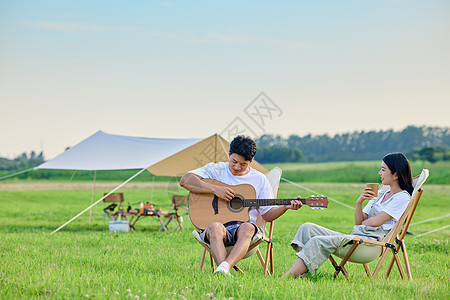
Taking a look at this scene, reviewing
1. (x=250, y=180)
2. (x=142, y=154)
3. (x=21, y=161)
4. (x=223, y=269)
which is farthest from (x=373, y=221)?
(x=21, y=161)

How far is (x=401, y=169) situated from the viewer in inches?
141

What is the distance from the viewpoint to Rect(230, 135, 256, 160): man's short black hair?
3.58 metres

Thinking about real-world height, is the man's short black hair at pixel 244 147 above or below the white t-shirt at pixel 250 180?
above

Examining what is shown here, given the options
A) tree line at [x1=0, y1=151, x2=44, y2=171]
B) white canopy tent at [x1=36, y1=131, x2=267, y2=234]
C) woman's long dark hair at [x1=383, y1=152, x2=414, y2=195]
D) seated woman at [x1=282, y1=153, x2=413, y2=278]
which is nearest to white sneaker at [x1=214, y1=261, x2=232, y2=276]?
seated woman at [x1=282, y1=153, x2=413, y2=278]

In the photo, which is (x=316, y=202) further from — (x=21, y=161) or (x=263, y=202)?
(x=21, y=161)

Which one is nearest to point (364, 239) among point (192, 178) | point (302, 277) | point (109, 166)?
point (302, 277)

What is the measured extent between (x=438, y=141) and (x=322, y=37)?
24849 mm

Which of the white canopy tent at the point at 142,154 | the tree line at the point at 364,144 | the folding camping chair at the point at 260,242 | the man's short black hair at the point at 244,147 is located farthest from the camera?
the tree line at the point at 364,144

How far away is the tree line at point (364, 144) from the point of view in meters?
34.4

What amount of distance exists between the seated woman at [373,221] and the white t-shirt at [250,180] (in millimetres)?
336

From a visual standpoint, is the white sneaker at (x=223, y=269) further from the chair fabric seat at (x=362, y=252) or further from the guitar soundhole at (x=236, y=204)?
the chair fabric seat at (x=362, y=252)

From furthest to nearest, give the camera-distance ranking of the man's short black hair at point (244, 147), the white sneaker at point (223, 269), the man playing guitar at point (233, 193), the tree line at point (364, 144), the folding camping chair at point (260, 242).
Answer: the tree line at point (364, 144) → the man's short black hair at point (244, 147) → the folding camping chair at point (260, 242) → the man playing guitar at point (233, 193) → the white sneaker at point (223, 269)

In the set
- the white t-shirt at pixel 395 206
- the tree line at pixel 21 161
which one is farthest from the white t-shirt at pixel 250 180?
the tree line at pixel 21 161

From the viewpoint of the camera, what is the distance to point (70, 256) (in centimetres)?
449
